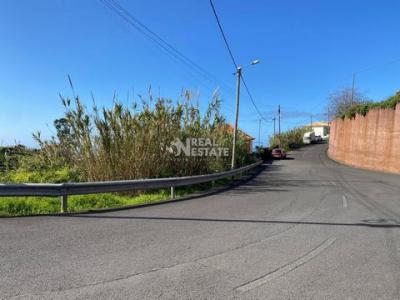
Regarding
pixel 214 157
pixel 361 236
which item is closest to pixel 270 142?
pixel 214 157

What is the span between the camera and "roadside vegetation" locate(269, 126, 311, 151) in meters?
81.5

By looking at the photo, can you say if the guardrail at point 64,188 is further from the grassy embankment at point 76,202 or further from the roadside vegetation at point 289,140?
the roadside vegetation at point 289,140

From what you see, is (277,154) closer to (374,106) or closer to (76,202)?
(374,106)

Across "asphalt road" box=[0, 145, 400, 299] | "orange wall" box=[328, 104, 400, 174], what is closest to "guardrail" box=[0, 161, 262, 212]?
"asphalt road" box=[0, 145, 400, 299]

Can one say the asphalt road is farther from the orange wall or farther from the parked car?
the parked car

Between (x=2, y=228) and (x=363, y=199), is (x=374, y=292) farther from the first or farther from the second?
(x=363, y=199)

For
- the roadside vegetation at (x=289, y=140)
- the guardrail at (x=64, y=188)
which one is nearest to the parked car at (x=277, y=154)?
the roadside vegetation at (x=289, y=140)

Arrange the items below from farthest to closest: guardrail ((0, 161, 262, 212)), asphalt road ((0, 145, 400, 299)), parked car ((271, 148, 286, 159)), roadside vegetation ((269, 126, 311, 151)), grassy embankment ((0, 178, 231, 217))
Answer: roadside vegetation ((269, 126, 311, 151)), parked car ((271, 148, 286, 159)), grassy embankment ((0, 178, 231, 217)), guardrail ((0, 161, 262, 212)), asphalt road ((0, 145, 400, 299))

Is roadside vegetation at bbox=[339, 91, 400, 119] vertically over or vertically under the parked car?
over

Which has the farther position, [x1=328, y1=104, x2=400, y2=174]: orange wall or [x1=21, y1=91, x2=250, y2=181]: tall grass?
[x1=328, y1=104, x2=400, y2=174]: orange wall

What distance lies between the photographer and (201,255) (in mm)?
5824

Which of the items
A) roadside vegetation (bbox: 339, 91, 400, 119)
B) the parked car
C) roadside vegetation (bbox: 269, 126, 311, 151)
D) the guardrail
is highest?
roadside vegetation (bbox: 339, 91, 400, 119)

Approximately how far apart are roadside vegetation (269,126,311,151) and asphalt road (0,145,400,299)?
6821 centimetres

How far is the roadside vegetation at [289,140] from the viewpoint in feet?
267
